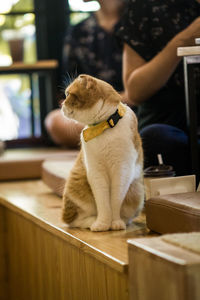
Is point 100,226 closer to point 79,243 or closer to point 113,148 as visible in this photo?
point 79,243

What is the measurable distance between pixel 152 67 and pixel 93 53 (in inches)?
57.2

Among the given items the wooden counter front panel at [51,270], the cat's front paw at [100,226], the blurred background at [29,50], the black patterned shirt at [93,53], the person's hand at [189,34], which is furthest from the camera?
the blurred background at [29,50]

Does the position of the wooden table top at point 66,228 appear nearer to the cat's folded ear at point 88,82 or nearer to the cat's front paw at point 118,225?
the cat's front paw at point 118,225

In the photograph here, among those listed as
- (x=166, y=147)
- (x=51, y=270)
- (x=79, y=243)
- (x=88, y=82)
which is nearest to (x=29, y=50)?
(x=166, y=147)

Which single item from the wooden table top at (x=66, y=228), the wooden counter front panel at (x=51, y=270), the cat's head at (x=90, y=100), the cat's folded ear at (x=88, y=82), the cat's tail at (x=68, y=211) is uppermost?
the cat's folded ear at (x=88, y=82)

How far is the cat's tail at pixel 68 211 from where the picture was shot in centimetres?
141

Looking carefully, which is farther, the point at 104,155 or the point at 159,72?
the point at 159,72

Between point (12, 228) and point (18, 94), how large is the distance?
1.49 meters

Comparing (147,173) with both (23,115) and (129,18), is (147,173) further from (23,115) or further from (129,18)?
(23,115)

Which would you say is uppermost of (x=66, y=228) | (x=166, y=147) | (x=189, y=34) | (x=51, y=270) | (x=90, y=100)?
(x=189, y=34)

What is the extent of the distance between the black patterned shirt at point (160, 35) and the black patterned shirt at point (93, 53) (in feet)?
3.74

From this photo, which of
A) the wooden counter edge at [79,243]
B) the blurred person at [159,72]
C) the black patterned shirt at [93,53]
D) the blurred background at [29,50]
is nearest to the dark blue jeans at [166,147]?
the blurred person at [159,72]

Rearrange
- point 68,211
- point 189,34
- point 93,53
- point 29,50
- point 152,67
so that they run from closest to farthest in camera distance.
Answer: point 68,211 → point 189,34 → point 152,67 → point 93,53 → point 29,50

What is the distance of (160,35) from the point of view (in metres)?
1.79
